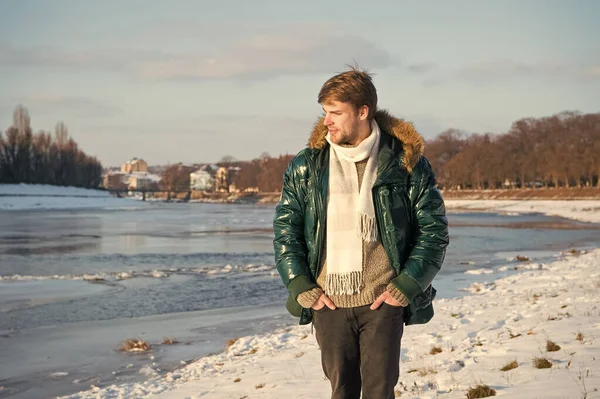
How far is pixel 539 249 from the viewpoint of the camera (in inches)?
1036

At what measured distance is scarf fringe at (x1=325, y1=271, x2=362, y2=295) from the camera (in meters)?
3.42

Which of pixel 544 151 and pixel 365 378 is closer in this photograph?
pixel 365 378

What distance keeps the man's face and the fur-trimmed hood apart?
0.10 metres

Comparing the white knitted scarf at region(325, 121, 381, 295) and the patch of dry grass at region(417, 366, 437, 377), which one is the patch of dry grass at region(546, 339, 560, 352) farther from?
the white knitted scarf at region(325, 121, 381, 295)

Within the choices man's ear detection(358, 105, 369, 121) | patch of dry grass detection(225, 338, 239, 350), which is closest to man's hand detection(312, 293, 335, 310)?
man's ear detection(358, 105, 369, 121)

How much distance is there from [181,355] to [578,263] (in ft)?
41.6

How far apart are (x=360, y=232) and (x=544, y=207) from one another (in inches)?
2924

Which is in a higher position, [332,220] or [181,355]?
[332,220]

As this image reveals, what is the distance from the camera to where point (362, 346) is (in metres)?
3.55

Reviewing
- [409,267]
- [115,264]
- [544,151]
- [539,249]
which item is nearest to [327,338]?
[409,267]

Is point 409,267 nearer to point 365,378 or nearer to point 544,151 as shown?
point 365,378

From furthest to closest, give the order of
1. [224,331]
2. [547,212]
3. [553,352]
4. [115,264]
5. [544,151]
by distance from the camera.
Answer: [544,151], [547,212], [115,264], [224,331], [553,352]

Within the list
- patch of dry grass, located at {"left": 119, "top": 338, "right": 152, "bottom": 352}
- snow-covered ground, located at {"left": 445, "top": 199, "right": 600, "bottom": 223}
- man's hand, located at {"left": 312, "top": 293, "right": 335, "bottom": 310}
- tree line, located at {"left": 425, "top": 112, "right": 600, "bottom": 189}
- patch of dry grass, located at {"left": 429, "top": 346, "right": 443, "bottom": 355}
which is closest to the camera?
man's hand, located at {"left": 312, "top": 293, "right": 335, "bottom": 310}

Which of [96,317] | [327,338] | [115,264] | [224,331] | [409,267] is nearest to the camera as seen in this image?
[409,267]
